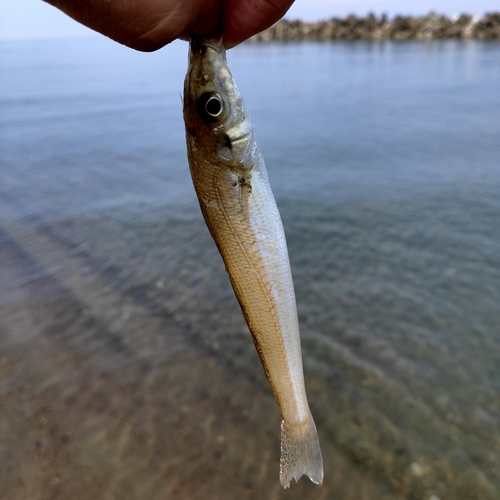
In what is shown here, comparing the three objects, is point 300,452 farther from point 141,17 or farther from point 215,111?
point 141,17

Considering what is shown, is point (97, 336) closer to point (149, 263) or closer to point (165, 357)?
point (165, 357)

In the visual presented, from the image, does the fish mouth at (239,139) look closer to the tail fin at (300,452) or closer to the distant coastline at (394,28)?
the tail fin at (300,452)

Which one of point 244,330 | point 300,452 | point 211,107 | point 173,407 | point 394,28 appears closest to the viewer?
point 211,107

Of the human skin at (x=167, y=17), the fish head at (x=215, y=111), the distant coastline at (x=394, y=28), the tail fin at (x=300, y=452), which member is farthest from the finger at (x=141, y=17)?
the distant coastline at (x=394, y=28)

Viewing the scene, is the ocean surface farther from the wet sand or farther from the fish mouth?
the fish mouth

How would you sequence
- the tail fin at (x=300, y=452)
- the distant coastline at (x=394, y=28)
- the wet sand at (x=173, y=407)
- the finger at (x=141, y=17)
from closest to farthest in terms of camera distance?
the finger at (x=141, y=17) < the tail fin at (x=300, y=452) < the wet sand at (x=173, y=407) < the distant coastline at (x=394, y=28)

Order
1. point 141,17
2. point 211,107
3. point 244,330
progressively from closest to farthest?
point 141,17, point 211,107, point 244,330

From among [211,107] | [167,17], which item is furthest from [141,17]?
[211,107]
